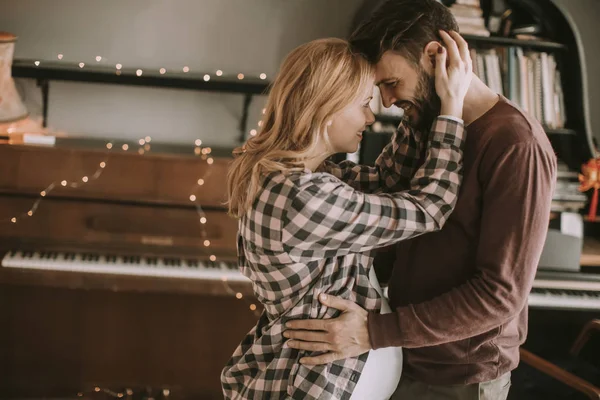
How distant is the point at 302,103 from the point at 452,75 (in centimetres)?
31

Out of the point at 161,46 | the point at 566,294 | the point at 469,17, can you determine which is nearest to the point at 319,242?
the point at 566,294

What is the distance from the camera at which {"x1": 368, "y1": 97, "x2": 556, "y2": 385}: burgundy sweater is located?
3.91ft

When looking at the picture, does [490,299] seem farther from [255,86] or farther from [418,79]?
[255,86]

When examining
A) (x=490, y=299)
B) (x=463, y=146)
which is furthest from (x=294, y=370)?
(x=463, y=146)

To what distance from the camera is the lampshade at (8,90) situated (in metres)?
2.59

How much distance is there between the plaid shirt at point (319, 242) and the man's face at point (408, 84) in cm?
14

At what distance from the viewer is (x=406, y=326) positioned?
1.24 meters

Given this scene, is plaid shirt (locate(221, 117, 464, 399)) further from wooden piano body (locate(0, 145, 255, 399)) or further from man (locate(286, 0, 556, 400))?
wooden piano body (locate(0, 145, 255, 399))

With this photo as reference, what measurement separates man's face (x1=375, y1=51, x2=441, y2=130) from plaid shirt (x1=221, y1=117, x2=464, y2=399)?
135 millimetres

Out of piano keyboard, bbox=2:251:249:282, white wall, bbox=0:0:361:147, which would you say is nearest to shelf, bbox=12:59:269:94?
white wall, bbox=0:0:361:147

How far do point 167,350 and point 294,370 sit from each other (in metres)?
1.58

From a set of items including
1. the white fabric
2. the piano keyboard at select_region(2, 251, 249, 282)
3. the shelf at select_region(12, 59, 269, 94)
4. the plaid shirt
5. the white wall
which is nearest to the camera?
the plaid shirt

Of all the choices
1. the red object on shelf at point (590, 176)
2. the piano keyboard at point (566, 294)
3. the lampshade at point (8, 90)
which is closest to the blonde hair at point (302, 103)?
the piano keyboard at point (566, 294)

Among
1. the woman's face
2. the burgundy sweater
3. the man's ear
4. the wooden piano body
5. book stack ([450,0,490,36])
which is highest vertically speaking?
book stack ([450,0,490,36])
